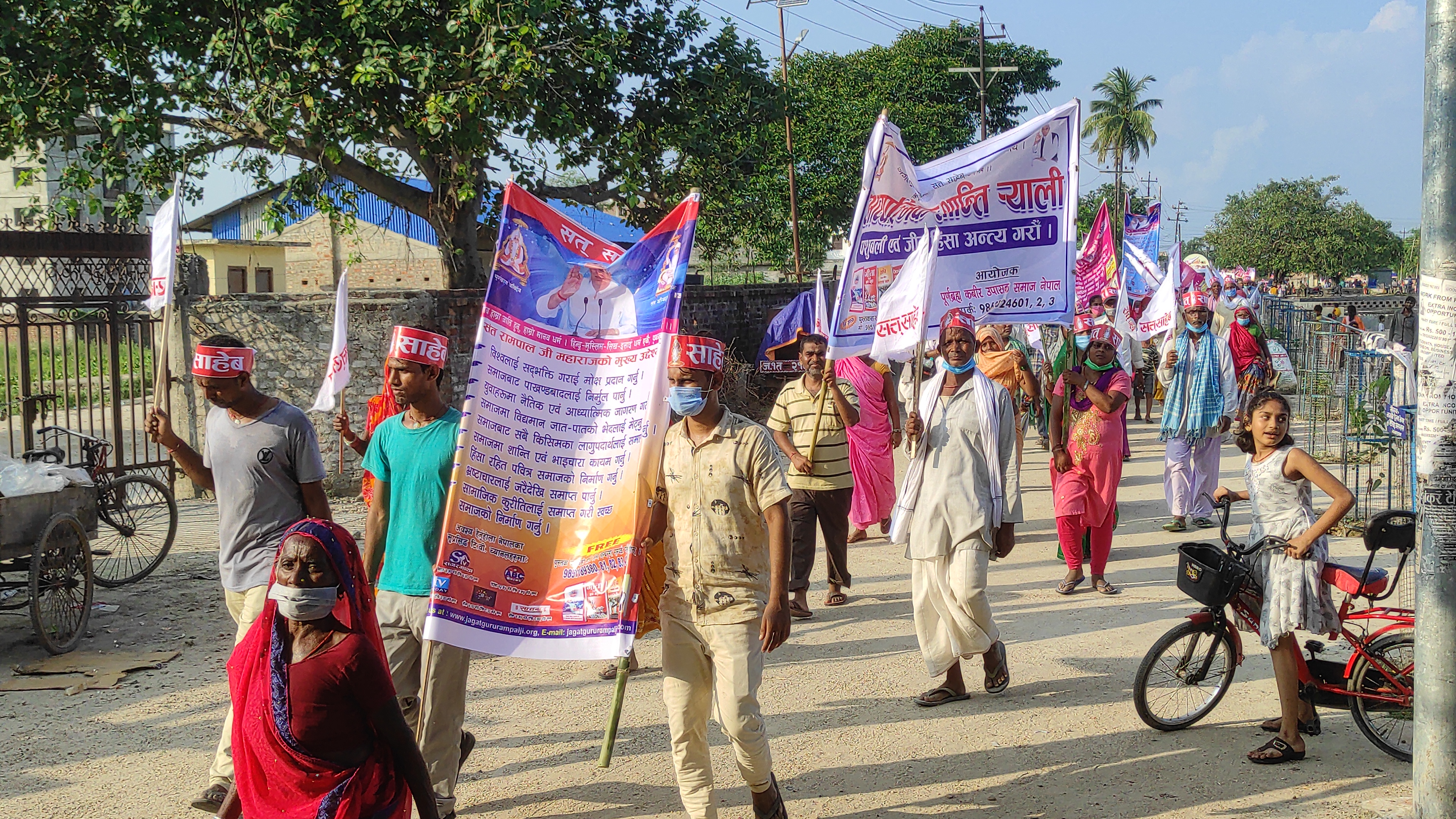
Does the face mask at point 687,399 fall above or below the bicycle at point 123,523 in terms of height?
above

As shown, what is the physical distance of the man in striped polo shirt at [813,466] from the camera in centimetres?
759

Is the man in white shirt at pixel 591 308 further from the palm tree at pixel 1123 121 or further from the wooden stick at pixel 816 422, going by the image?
the palm tree at pixel 1123 121

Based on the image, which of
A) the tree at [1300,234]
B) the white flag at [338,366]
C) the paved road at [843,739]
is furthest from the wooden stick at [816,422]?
Answer: the tree at [1300,234]

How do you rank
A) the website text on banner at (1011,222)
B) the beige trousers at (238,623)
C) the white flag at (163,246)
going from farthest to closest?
1. the website text on banner at (1011,222)
2. the white flag at (163,246)
3. the beige trousers at (238,623)

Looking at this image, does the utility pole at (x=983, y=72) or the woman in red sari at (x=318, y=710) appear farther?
the utility pole at (x=983, y=72)

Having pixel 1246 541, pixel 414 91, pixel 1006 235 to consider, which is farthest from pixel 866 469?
pixel 414 91

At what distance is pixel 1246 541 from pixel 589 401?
3.17m

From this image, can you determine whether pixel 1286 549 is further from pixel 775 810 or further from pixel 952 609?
pixel 775 810

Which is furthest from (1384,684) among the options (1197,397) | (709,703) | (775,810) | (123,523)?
(123,523)

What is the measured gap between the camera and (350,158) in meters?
13.2

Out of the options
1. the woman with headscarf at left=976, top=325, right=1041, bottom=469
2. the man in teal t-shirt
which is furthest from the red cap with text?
the woman with headscarf at left=976, top=325, right=1041, bottom=469

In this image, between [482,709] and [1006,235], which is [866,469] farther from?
[482,709]

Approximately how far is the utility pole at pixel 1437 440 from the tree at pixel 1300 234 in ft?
190

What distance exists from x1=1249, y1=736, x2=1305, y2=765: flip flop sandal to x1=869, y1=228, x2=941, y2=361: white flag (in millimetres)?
2380
